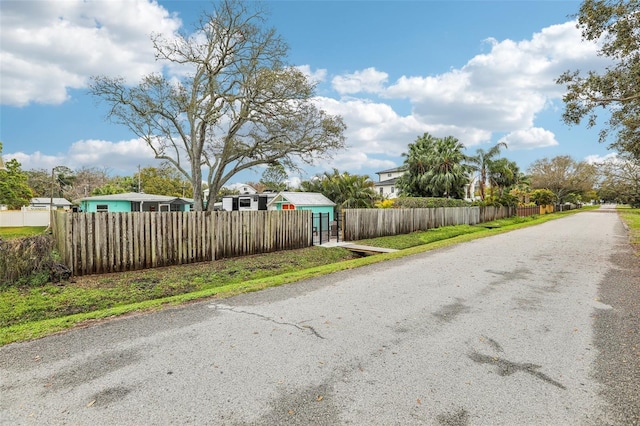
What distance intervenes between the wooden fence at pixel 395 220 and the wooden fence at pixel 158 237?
13.0 feet

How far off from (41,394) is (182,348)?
122 centimetres

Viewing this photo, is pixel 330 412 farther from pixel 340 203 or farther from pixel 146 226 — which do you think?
pixel 340 203

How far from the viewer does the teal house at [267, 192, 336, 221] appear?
1015 inches

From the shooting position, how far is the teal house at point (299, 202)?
25792 millimetres

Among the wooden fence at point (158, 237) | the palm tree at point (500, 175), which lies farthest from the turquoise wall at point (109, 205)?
the palm tree at point (500, 175)

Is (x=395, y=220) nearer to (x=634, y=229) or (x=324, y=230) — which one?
(x=324, y=230)

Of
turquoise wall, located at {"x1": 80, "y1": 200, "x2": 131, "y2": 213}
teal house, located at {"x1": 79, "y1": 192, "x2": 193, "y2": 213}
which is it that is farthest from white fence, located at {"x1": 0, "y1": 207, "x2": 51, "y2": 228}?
turquoise wall, located at {"x1": 80, "y1": 200, "x2": 131, "y2": 213}

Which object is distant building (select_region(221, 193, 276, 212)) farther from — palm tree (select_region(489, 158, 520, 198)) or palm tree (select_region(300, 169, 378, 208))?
palm tree (select_region(489, 158, 520, 198))

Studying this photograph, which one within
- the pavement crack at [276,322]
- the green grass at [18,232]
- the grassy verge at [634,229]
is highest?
the green grass at [18,232]

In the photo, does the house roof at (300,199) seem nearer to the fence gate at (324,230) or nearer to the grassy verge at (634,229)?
the fence gate at (324,230)

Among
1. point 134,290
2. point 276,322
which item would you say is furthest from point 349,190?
point 276,322

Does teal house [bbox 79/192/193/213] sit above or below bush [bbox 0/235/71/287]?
above

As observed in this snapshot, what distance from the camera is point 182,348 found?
12.4 feet

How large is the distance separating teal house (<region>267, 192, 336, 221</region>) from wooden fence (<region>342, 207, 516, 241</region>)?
337 inches
